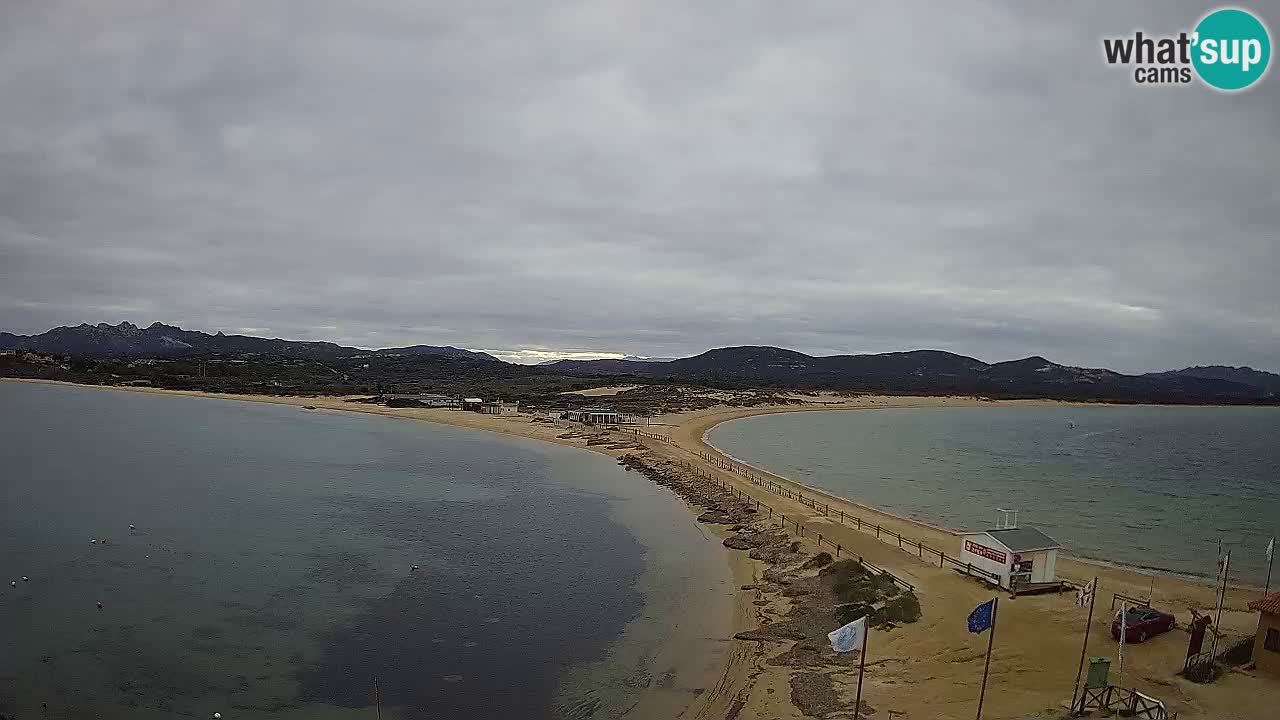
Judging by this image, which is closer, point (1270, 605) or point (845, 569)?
point (1270, 605)

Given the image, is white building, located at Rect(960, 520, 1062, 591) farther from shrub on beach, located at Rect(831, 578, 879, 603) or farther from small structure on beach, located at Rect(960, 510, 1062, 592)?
shrub on beach, located at Rect(831, 578, 879, 603)

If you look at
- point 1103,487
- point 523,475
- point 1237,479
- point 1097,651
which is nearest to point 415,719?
point 1097,651

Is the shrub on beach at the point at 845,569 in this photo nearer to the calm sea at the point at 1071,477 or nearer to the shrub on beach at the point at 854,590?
the shrub on beach at the point at 854,590

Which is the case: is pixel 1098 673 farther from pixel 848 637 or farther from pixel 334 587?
pixel 334 587

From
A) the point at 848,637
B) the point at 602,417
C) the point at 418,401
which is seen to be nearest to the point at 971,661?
the point at 848,637

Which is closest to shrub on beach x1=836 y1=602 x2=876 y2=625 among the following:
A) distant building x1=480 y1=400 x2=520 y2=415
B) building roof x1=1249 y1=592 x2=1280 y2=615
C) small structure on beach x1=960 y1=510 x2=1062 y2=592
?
small structure on beach x1=960 y1=510 x2=1062 y2=592

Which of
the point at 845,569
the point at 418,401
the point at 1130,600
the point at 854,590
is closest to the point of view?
the point at 1130,600

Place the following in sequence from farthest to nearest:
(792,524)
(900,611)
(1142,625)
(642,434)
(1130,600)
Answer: (642,434) → (792,524) → (1130,600) → (900,611) → (1142,625)
